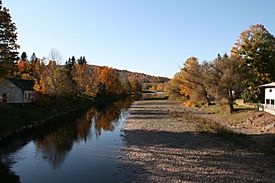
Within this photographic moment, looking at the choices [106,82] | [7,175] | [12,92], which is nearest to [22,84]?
[12,92]

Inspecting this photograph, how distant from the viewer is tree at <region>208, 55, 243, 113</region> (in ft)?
119

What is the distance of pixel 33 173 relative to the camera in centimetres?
1480

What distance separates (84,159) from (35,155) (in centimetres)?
390

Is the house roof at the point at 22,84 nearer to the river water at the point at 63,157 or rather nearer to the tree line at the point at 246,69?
the river water at the point at 63,157

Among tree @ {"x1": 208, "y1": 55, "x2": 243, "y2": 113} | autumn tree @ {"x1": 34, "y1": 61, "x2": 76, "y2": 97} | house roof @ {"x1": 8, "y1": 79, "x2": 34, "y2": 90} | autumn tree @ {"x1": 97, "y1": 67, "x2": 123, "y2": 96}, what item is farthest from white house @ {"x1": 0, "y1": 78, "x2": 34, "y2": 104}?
autumn tree @ {"x1": 97, "y1": 67, "x2": 123, "y2": 96}

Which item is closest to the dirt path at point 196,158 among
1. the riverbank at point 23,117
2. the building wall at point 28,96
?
the riverbank at point 23,117

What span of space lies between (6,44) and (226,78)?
93.1 ft

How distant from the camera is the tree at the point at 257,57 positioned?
36906mm

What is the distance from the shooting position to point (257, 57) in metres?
37.4

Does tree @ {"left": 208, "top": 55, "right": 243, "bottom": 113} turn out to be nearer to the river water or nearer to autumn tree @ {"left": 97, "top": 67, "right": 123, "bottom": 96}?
the river water

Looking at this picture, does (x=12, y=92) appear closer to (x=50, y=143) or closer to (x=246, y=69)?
(x=50, y=143)

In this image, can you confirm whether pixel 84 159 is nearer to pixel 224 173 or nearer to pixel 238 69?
pixel 224 173

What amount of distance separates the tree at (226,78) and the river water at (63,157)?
18151mm

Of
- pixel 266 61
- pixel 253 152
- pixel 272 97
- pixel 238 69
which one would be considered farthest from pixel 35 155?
pixel 266 61
